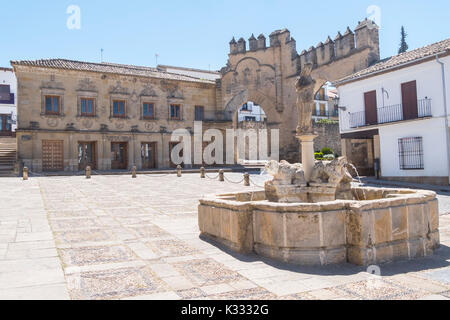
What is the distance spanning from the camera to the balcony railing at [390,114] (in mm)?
14750

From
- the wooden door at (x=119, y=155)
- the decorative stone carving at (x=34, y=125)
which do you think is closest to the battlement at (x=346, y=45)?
the wooden door at (x=119, y=155)

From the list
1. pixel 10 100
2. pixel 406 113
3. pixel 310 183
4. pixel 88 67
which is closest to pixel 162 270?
pixel 310 183

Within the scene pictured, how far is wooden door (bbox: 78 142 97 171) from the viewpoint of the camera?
22.4 m

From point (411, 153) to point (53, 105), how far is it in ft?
64.3

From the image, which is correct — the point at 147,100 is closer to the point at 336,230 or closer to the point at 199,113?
the point at 199,113

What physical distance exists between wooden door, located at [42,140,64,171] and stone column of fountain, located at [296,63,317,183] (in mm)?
18917

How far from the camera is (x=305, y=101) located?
607 cm

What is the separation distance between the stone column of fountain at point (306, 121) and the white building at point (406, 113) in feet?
34.6

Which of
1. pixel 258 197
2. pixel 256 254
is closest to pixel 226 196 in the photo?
pixel 258 197

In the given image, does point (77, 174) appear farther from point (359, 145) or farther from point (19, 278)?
point (19, 278)

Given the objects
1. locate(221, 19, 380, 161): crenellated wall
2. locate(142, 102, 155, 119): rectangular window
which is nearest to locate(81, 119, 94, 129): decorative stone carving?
locate(142, 102, 155, 119): rectangular window

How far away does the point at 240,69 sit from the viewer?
27.8 metres

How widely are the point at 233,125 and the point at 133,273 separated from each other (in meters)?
24.0

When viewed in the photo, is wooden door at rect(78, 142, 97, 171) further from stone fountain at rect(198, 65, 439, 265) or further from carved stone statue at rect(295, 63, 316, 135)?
stone fountain at rect(198, 65, 439, 265)
